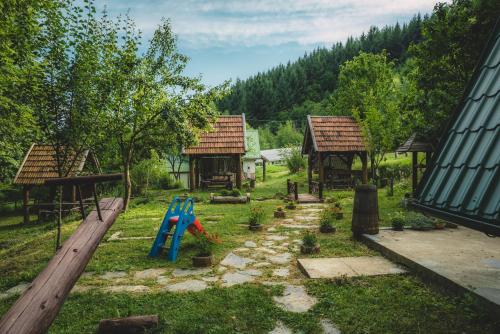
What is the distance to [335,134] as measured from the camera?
1891cm

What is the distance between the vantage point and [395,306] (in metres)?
3.91

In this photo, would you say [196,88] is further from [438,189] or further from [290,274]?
[438,189]

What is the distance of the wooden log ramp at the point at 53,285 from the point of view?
247 centimetres

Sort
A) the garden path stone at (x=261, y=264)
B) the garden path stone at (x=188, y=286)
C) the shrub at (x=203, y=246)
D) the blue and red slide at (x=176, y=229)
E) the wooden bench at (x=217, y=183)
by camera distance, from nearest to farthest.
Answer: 1. the garden path stone at (x=188, y=286)
2. the garden path stone at (x=261, y=264)
3. the shrub at (x=203, y=246)
4. the blue and red slide at (x=176, y=229)
5. the wooden bench at (x=217, y=183)

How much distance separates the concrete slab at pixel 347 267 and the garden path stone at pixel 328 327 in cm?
131

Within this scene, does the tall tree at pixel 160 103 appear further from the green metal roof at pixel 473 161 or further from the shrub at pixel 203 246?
the green metal roof at pixel 473 161

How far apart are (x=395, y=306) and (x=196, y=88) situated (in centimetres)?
1152

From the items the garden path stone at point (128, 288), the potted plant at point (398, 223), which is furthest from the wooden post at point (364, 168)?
the garden path stone at point (128, 288)

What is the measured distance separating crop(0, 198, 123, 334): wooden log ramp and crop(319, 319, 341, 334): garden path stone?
8.43 ft

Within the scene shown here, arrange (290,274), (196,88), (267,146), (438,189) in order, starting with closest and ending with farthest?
(438,189), (290,274), (196,88), (267,146)

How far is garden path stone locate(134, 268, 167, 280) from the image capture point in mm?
5261

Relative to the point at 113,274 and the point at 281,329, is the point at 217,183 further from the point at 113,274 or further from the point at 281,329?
the point at 281,329

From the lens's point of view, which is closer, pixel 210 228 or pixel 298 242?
pixel 298 242

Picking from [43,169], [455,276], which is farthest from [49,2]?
[43,169]
